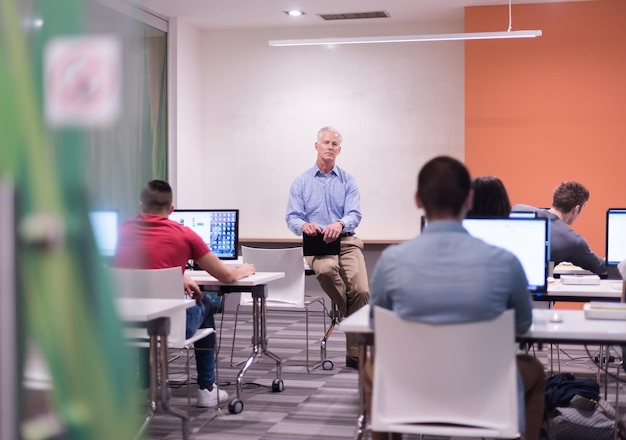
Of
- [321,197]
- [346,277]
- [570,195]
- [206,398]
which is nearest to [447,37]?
[321,197]

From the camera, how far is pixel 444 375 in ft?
7.56

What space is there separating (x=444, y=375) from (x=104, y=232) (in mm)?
1489

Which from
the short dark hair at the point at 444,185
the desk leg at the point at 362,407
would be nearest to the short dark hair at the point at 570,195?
the desk leg at the point at 362,407

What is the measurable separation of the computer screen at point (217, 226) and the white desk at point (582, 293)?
2217 mm

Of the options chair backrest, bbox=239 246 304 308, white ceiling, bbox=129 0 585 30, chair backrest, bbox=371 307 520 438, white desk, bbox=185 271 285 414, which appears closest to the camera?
chair backrest, bbox=371 307 520 438

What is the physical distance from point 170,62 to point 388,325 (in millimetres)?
6745

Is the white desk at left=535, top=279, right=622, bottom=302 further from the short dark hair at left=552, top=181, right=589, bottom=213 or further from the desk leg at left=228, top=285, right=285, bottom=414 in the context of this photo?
the desk leg at left=228, top=285, right=285, bottom=414

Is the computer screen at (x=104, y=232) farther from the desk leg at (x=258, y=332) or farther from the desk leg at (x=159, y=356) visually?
the desk leg at (x=258, y=332)

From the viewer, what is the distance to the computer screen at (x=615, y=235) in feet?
17.1

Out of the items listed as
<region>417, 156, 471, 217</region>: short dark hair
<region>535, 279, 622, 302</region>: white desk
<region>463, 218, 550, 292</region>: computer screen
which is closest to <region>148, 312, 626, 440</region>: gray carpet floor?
<region>535, 279, 622, 302</region>: white desk

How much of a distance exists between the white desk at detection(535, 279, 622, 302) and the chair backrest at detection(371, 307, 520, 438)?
4.64ft

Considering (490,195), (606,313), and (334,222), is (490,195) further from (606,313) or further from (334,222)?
(334,222)

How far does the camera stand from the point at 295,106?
887cm

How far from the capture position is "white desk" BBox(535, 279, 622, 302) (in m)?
3.83
